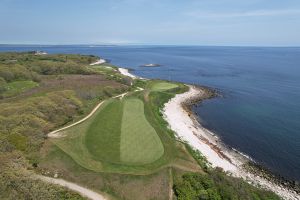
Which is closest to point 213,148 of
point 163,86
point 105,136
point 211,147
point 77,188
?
point 211,147

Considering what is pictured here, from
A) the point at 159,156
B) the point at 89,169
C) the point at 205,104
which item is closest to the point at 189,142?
the point at 159,156

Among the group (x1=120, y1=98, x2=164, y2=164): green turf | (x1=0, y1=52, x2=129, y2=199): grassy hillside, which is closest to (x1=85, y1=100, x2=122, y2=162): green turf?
(x1=120, y1=98, x2=164, y2=164): green turf

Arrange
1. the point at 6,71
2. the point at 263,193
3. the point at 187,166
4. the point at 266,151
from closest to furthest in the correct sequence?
1. the point at 263,193
2. the point at 187,166
3. the point at 266,151
4. the point at 6,71

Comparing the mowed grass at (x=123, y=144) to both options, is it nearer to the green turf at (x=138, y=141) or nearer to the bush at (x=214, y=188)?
the green turf at (x=138, y=141)

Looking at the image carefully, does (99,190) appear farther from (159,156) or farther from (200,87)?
(200,87)

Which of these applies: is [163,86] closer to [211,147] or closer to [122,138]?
[211,147]

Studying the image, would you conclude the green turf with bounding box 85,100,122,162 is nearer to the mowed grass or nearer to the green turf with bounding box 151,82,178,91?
the mowed grass
